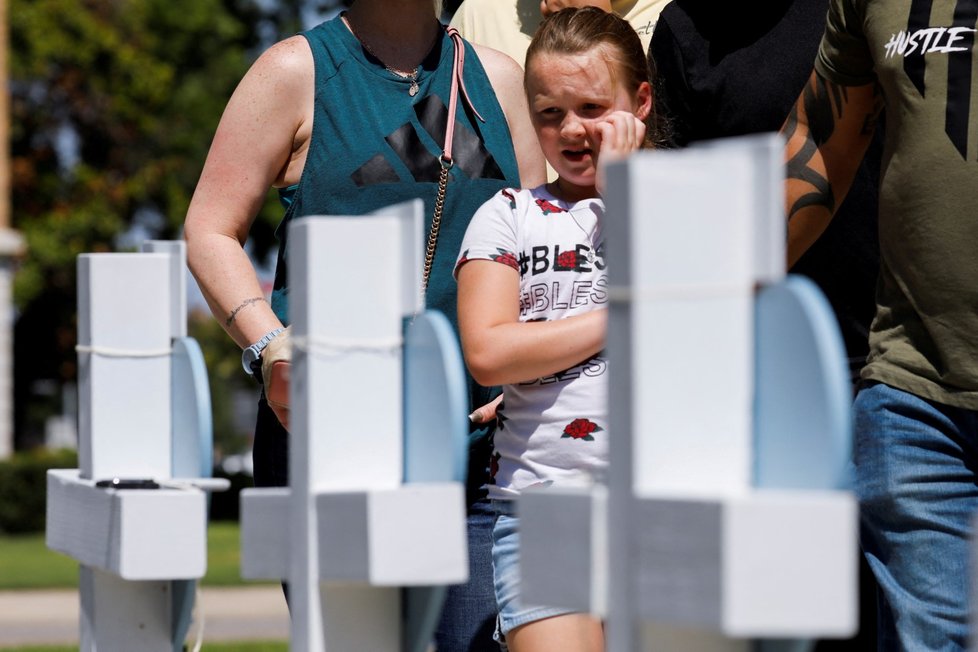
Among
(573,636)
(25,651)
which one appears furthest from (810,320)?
(25,651)

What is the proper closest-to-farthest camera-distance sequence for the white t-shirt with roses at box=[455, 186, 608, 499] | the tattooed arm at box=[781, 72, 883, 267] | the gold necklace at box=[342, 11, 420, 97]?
1. the white t-shirt with roses at box=[455, 186, 608, 499]
2. the tattooed arm at box=[781, 72, 883, 267]
3. the gold necklace at box=[342, 11, 420, 97]

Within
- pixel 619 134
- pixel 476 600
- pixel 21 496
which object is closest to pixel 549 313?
pixel 619 134

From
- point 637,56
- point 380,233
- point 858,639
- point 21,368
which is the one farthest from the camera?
point 21,368

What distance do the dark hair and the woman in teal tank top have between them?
0.29m

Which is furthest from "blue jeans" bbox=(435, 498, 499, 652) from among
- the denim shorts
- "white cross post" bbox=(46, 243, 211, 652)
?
"white cross post" bbox=(46, 243, 211, 652)

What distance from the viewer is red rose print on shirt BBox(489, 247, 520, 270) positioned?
2893mm

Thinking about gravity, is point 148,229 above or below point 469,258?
above

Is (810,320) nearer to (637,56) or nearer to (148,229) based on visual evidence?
(637,56)

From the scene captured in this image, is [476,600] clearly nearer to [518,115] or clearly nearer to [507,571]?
[507,571]

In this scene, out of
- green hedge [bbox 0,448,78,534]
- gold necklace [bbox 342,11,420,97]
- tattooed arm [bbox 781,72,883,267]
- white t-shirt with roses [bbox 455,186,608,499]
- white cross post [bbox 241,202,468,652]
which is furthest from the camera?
green hedge [bbox 0,448,78,534]

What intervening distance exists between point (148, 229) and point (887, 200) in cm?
3444

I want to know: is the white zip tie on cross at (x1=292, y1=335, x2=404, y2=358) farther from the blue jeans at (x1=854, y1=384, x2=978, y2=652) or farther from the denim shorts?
the blue jeans at (x1=854, y1=384, x2=978, y2=652)

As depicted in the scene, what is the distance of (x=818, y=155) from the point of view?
3.18m

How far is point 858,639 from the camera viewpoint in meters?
3.66
